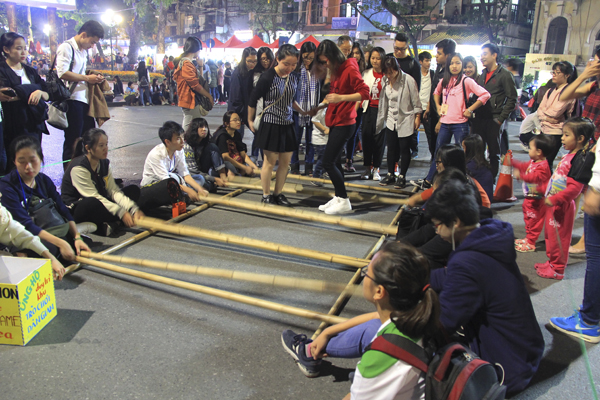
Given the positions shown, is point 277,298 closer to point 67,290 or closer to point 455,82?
point 67,290

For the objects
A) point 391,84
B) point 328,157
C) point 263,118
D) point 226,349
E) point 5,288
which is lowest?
point 226,349

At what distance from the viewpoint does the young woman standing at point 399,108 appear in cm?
572

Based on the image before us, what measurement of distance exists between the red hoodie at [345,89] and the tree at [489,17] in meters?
25.7

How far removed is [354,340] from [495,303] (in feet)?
2.13

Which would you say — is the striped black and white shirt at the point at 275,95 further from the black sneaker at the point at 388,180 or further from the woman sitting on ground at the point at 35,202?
the woman sitting on ground at the point at 35,202

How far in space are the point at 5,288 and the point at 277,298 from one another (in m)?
1.57

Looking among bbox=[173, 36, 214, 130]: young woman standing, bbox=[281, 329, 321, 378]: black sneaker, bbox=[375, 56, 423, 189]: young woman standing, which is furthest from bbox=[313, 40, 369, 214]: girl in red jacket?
bbox=[281, 329, 321, 378]: black sneaker

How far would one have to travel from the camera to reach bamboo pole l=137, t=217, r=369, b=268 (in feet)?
10.9

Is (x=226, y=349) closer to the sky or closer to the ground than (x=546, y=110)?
closer to the ground

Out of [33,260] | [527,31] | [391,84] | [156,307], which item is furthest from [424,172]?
[527,31]

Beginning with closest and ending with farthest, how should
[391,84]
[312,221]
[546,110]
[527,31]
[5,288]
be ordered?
1. [5,288]
2. [312,221]
3. [546,110]
4. [391,84]
5. [527,31]

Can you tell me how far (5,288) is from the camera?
7.48ft

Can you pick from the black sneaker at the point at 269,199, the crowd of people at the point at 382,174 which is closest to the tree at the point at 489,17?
the crowd of people at the point at 382,174

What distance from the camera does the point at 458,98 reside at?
17.7 feet
